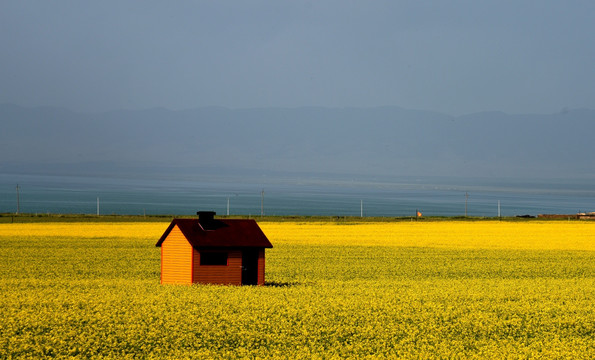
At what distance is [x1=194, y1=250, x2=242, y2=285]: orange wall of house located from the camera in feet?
84.1

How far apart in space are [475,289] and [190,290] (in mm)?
9530

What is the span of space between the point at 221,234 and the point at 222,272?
1295 millimetres

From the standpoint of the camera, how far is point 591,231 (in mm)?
67625

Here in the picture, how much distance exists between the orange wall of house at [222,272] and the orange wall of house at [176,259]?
0.27 meters

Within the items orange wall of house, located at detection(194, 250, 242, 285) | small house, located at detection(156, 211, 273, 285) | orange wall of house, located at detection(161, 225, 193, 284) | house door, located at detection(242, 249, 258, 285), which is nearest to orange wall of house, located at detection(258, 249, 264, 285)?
small house, located at detection(156, 211, 273, 285)

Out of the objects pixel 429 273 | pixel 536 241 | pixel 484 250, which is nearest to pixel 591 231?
pixel 536 241

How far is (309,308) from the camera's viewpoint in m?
19.6

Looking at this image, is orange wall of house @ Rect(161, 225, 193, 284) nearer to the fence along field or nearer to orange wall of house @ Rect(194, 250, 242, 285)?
orange wall of house @ Rect(194, 250, 242, 285)

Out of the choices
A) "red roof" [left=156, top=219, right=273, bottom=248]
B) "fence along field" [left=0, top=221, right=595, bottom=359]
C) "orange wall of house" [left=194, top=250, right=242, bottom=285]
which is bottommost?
"fence along field" [left=0, top=221, right=595, bottom=359]

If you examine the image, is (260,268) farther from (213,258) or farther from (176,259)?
(176,259)

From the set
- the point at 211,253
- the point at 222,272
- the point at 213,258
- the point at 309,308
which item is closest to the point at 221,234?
the point at 211,253

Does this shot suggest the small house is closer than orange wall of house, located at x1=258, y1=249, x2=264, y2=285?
Yes

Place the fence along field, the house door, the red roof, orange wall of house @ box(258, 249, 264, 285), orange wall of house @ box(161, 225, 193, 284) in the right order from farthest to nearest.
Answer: the house door, orange wall of house @ box(258, 249, 264, 285), orange wall of house @ box(161, 225, 193, 284), the red roof, the fence along field

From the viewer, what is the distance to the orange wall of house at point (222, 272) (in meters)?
25.6
